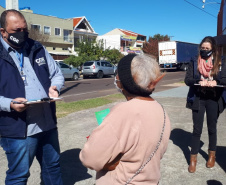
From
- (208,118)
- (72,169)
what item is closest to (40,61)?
(72,169)

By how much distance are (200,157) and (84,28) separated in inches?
2018

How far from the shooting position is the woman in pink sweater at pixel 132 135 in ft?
4.56

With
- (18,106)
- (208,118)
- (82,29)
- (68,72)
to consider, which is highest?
(82,29)

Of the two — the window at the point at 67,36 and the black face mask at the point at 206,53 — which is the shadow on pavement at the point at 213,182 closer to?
the black face mask at the point at 206,53

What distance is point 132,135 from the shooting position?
1.41m

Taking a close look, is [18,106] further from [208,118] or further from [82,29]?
[82,29]

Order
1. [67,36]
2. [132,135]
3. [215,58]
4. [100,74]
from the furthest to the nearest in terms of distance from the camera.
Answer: [67,36] → [100,74] → [215,58] → [132,135]

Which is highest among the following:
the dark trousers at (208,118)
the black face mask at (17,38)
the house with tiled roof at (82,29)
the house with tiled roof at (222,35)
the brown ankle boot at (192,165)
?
the house with tiled roof at (82,29)

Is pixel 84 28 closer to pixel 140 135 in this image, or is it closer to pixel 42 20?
pixel 42 20

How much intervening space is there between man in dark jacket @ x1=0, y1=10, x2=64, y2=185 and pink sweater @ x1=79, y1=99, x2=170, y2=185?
2.88 feet

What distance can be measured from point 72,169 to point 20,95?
1889 mm

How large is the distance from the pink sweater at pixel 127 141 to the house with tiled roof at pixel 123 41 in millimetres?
55595

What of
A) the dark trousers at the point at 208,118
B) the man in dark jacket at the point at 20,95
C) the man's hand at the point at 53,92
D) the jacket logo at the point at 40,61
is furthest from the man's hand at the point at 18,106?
the dark trousers at the point at 208,118

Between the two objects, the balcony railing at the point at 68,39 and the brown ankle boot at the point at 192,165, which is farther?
the balcony railing at the point at 68,39
